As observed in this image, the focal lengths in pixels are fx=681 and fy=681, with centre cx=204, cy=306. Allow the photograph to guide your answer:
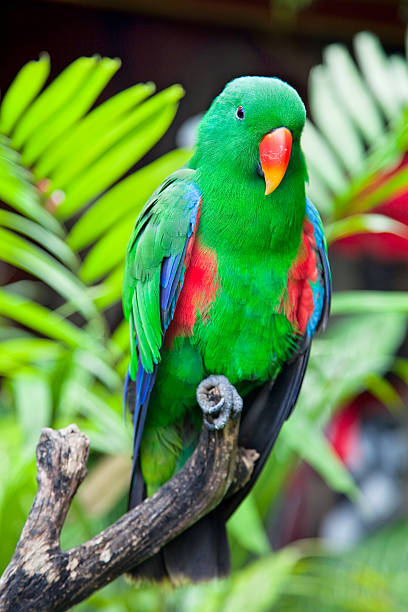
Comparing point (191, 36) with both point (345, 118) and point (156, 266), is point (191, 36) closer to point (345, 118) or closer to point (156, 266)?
point (345, 118)

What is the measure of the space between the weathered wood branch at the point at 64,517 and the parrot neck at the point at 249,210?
7.6 inches

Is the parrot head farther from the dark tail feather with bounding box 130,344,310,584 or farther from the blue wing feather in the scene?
the dark tail feather with bounding box 130,344,310,584

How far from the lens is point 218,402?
0.84 m

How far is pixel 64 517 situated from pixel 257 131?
48 cm

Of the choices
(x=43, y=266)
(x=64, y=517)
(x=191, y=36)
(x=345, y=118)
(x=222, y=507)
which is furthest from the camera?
(x=191, y=36)

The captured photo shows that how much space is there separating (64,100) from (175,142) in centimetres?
157

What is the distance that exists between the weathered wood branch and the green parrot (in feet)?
0.24

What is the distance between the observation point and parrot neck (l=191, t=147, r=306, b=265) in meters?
0.80

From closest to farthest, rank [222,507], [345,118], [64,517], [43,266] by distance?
[64,517], [222,507], [43,266], [345,118]

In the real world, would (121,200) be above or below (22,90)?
below

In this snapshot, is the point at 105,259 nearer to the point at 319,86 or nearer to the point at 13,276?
the point at 319,86

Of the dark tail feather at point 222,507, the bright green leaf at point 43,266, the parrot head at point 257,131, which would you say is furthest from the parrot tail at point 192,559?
the parrot head at point 257,131

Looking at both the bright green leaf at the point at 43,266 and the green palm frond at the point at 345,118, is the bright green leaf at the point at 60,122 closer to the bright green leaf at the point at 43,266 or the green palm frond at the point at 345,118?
the bright green leaf at the point at 43,266

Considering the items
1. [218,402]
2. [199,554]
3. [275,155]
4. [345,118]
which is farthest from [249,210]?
[345,118]
